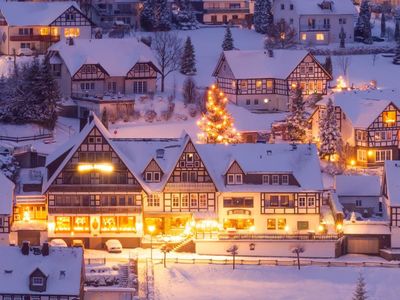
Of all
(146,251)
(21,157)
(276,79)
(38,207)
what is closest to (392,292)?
(146,251)

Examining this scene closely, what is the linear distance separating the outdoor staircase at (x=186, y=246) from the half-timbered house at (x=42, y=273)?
9.33 meters

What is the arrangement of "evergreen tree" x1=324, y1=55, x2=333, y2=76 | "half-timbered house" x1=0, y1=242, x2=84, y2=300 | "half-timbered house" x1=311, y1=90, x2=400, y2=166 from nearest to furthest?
"half-timbered house" x1=0, y1=242, x2=84, y2=300 → "half-timbered house" x1=311, y1=90, x2=400, y2=166 → "evergreen tree" x1=324, y1=55, x2=333, y2=76

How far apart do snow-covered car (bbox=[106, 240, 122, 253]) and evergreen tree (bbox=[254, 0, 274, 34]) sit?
4615 centimetres

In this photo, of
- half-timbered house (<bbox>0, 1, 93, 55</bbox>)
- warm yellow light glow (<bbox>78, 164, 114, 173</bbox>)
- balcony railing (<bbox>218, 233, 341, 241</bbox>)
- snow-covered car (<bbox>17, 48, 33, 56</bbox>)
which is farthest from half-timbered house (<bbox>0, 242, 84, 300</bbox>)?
half-timbered house (<bbox>0, 1, 93, 55</bbox>)

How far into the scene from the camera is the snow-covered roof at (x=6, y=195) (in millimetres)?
78500

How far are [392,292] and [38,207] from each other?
19.4 metres

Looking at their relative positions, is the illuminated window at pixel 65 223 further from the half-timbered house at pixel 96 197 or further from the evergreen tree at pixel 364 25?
the evergreen tree at pixel 364 25

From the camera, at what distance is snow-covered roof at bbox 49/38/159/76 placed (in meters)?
103

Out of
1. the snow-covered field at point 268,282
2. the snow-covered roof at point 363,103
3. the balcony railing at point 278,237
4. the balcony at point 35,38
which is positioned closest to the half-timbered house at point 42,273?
the snow-covered field at point 268,282

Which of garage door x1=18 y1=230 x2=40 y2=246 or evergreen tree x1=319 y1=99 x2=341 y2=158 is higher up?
evergreen tree x1=319 y1=99 x2=341 y2=158

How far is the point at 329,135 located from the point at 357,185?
6830 mm

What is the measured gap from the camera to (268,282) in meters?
74.8

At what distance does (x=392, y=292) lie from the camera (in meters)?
73.6

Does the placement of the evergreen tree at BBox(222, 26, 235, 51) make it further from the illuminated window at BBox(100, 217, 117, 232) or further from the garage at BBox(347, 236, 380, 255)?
the illuminated window at BBox(100, 217, 117, 232)
